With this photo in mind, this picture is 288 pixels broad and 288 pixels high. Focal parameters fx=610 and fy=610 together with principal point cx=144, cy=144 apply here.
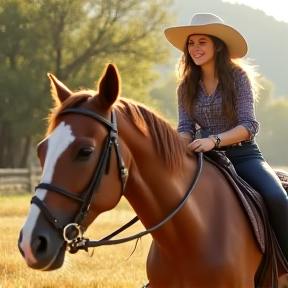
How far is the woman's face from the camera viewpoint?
14.8ft

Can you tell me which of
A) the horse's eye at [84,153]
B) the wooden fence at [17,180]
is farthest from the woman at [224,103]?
the wooden fence at [17,180]

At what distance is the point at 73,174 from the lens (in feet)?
10.3

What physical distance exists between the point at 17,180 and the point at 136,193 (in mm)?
26420

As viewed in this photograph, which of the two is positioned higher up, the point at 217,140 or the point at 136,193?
the point at 217,140

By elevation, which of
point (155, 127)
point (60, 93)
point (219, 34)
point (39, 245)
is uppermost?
point (219, 34)

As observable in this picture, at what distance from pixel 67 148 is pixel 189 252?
1.11m

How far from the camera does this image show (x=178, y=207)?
370cm

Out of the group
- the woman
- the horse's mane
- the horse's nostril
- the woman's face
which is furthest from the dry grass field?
the horse's nostril

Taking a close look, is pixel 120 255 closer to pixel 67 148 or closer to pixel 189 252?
pixel 189 252

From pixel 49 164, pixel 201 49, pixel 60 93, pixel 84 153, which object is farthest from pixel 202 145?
pixel 49 164

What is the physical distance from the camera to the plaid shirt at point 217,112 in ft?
14.2

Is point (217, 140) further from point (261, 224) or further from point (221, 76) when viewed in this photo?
point (261, 224)

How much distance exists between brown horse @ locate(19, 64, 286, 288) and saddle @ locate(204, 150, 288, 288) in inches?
3.2

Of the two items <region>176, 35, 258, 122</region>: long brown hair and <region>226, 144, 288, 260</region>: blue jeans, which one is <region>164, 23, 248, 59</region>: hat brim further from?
<region>226, 144, 288, 260</region>: blue jeans
